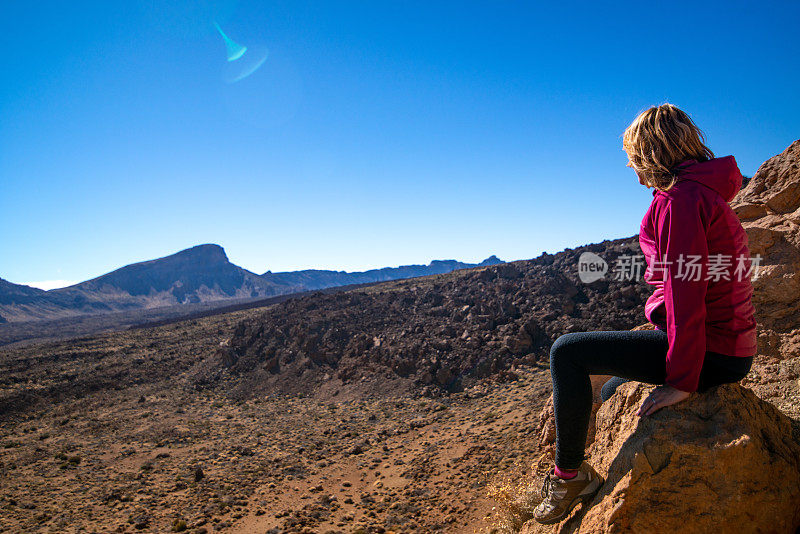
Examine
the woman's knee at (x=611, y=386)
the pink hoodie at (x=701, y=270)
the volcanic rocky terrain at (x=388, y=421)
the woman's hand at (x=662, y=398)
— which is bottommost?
the volcanic rocky terrain at (x=388, y=421)

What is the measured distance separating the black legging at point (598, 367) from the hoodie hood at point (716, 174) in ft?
2.20

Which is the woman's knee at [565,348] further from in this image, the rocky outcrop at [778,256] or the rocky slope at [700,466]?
the rocky outcrop at [778,256]

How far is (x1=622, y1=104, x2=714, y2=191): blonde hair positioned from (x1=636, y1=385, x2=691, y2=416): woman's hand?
907 mm

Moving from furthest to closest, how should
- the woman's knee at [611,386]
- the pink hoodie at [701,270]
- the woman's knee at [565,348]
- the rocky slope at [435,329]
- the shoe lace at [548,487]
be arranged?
the rocky slope at [435,329]
the woman's knee at [611,386]
the shoe lace at [548,487]
the woman's knee at [565,348]
the pink hoodie at [701,270]

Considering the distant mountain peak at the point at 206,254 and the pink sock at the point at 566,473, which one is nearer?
the pink sock at the point at 566,473

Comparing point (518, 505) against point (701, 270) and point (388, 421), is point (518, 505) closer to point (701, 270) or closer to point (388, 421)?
point (701, 270)

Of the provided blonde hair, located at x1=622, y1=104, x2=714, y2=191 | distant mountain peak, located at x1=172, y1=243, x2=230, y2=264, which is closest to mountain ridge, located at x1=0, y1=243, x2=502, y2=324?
distant mountain peak, located at x1=172, y1=243, x2=230, y2=264

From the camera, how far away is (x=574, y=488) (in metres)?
2.09

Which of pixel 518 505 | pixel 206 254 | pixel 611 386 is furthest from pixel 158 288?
pixel 611 386

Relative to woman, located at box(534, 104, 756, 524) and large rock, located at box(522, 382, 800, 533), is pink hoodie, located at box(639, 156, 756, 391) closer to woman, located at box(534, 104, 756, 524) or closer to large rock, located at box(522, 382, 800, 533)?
woman, located at box(534, 104, 756, 524)

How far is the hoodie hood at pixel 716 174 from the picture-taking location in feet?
5.84

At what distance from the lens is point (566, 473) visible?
2.09 metres

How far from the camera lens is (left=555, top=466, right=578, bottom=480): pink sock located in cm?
208

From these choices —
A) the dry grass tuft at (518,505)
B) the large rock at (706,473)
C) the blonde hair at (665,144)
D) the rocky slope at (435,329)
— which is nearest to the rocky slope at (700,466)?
the large rock at (706,473)
